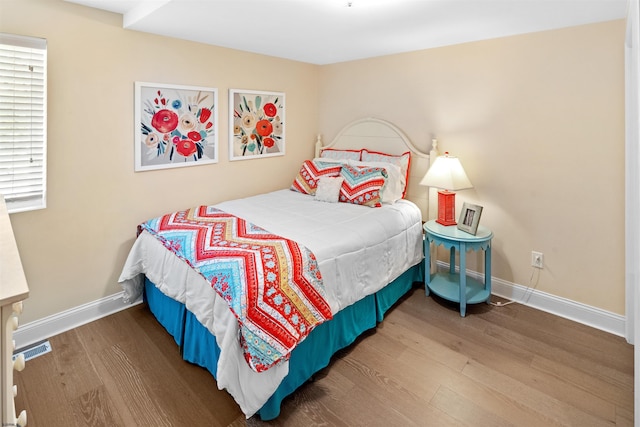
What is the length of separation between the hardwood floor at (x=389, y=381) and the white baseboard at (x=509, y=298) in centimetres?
8

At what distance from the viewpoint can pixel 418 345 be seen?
2.29 m

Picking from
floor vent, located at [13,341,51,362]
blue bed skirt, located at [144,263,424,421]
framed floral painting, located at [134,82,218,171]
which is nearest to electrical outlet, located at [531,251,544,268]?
blue bed skirt, located at [144,263,424,421]

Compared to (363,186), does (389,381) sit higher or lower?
lower

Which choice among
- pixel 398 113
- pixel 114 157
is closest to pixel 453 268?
pixel 398 113

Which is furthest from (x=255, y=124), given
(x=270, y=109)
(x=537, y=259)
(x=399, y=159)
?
(x=537, y=259)

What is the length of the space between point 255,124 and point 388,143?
1.36m

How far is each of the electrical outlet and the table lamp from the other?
648mm

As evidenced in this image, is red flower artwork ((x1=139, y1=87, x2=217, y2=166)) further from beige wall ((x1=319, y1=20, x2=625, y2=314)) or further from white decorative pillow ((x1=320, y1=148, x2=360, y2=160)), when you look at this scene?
beige wall ((x1=319, y1=20, x2=625, y2=314))

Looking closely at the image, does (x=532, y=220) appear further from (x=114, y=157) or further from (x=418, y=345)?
(x=114, y=157)

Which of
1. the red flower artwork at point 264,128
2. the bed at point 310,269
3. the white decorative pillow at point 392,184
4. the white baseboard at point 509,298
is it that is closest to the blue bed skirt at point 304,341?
the bed at point 310,269

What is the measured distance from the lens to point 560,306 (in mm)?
2654

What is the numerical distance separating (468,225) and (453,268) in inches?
22.4

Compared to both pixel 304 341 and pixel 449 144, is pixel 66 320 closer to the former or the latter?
pixel 304 341

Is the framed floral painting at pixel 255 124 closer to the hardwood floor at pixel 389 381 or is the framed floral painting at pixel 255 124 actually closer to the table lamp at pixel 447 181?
the table lamp at pixel 447 181
